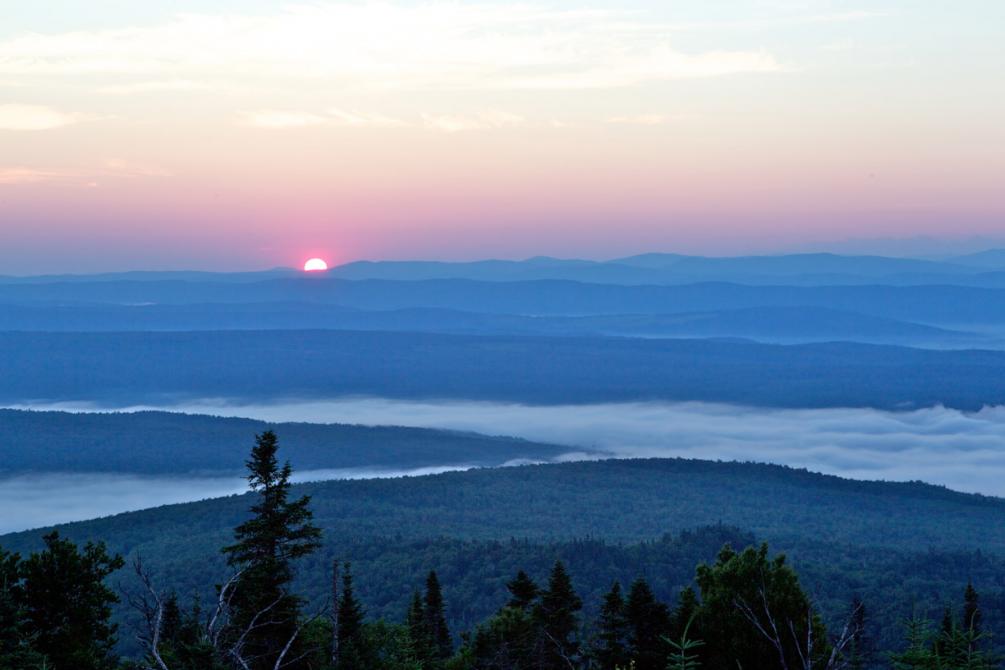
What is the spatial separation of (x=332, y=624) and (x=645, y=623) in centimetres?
1453

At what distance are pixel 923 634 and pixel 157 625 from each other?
11222 mm

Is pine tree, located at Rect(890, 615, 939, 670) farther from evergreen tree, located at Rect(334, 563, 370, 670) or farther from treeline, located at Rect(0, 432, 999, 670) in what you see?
evergreen tree, located at Rect(334, 563, 370, 670)

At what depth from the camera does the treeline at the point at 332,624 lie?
18750mm

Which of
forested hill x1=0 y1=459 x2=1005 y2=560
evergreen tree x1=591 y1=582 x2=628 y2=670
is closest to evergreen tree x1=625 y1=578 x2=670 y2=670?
→ evergreen tree x1=591 y1=582 x2=628 y2=670

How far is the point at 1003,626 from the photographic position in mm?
83500

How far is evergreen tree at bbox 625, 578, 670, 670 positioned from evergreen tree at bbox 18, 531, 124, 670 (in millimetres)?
17697

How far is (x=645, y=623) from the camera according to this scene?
38.2 m

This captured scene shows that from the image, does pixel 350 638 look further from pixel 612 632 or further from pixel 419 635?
pixel 419 635

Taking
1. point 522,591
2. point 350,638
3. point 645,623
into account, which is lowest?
point 522,591

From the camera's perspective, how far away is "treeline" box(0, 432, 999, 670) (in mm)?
18750

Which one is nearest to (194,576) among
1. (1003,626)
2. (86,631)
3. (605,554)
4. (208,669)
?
(605,554)

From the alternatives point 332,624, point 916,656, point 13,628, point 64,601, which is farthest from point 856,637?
point 13,628

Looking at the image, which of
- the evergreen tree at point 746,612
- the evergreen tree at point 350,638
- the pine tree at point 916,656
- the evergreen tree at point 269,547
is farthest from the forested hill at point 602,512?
the pine tree at point 916,656

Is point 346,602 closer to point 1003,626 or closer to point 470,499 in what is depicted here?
point 1003,626
